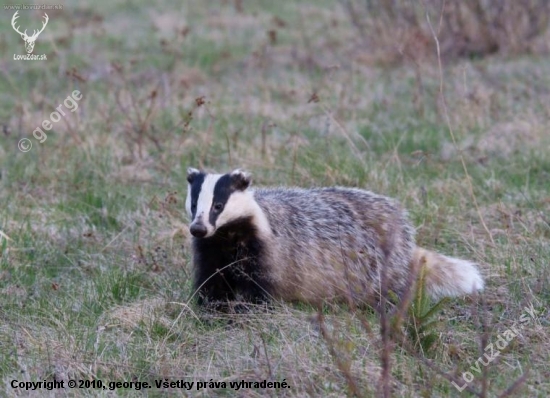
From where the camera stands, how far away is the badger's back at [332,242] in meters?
4.85

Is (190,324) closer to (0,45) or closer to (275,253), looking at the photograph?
(275,253)

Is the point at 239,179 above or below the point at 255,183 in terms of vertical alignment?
above

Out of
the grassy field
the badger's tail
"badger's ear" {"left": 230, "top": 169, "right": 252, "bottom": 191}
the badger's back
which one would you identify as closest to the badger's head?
"badger's ear" {"left": 230, "top": 169, "right": 252, "bottom": 191}

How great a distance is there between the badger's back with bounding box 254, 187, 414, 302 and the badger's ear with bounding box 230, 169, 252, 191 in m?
0.23

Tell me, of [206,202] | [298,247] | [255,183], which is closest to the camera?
[206,202]

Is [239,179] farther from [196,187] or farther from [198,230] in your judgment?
[198,230]

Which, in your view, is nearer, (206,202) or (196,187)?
(206,202)

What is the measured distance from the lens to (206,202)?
457 cm

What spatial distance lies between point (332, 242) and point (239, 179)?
2.29 feet

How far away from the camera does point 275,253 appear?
4.80 meters

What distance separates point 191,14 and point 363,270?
9290 millimetres

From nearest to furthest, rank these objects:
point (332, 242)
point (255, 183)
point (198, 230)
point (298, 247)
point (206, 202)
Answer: point (198, 230) < point (206, 202) < point (298, 247) < point (332, 242) < point (255, 183)

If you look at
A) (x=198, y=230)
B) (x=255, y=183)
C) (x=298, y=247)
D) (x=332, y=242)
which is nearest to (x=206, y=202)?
(x=198, y=230)

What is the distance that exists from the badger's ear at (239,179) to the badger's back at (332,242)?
23cm
